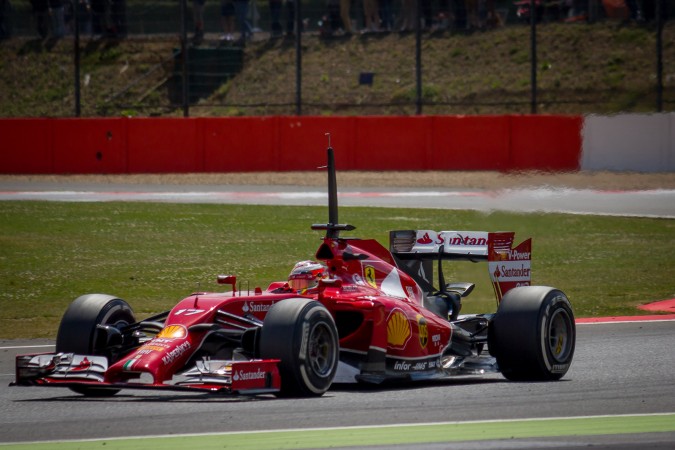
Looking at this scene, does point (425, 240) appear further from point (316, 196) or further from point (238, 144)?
point (238, 144)

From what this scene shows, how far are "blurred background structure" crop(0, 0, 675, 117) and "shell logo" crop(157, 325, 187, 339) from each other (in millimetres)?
23512

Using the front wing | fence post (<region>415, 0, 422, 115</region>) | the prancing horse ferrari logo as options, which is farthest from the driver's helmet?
fence post (<region>415, 0, 422, 115</region>)

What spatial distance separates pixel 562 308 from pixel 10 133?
21682mm

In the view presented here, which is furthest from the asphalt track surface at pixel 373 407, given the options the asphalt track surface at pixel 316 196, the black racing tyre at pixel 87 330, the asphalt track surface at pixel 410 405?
the asphalt track surface at pixel 316 196

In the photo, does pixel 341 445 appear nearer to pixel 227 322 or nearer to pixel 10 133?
pixel 227 322

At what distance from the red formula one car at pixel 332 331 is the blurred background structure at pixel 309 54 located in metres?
21.8

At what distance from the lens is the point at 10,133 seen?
2827 cm

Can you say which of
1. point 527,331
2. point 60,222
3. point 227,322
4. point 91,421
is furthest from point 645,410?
point 60,222

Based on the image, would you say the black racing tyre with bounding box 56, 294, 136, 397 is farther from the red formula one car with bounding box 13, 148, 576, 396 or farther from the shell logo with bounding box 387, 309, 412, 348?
the shell logo with bounding box 387, 309, 412, 348

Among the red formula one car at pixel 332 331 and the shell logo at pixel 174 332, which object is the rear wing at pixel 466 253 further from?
the shell logo at pixel 174 332

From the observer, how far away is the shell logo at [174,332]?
7898mm

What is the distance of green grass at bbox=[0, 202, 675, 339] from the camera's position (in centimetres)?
1464

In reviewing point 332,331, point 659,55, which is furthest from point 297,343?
point 659,55

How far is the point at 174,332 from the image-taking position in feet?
26.0
